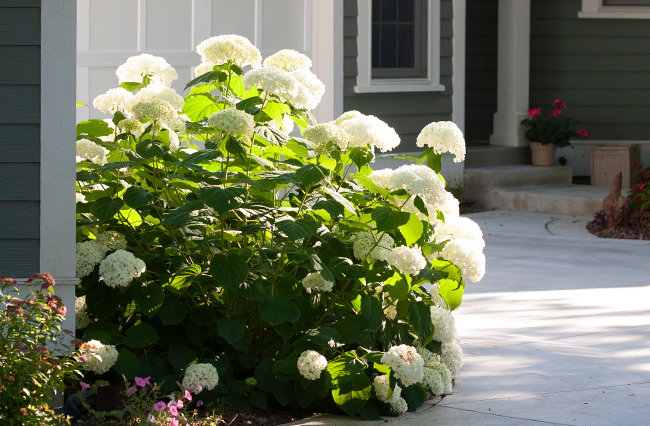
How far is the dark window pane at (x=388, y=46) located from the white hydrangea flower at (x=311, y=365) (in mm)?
7134

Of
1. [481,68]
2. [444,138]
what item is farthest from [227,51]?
[481,68]

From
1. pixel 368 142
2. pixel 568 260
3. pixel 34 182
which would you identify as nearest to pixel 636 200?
pixel 568 260

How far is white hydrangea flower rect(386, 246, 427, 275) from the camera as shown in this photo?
11.9 feet

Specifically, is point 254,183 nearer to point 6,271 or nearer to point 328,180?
point 328,180

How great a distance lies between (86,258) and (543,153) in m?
8.38

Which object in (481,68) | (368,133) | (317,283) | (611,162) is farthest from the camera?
(481,68)

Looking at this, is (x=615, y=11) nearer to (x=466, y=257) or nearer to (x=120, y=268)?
(x=466, y=257)

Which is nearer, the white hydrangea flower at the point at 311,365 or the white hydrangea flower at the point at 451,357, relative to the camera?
the white hydrangea flower at the point at 311,365

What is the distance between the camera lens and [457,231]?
4.18m

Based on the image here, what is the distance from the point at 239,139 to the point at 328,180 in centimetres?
40

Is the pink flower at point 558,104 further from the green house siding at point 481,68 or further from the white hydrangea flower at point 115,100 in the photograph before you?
the white hydrangea flower at point 115,100

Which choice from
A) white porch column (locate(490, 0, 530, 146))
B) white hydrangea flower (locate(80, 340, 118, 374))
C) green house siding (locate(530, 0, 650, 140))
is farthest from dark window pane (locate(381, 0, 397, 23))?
white hydrangea flower (locate(80, 340, 118, 374))

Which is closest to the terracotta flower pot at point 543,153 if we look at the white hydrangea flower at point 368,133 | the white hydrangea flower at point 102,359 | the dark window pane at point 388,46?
the dark window pane at point 388,46

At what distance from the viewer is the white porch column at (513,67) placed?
37.1 ft
